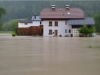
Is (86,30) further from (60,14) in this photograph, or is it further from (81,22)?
(60,14)

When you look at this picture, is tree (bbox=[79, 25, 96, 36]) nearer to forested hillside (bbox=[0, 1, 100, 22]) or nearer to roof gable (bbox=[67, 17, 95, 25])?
roof gable (bbox=[67, 17, 95, 25])

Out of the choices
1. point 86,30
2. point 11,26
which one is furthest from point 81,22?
point 11,26

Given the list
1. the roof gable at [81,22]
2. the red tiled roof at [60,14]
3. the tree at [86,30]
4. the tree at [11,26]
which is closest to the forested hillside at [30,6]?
the tree at [11,26]

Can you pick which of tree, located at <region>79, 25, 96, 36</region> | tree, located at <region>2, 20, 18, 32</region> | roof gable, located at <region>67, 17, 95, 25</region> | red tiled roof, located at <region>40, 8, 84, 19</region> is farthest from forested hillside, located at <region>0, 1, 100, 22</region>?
tree, located at <region>79, 25, 96, 36</region>

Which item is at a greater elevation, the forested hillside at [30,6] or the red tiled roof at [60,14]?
the forested hillside at [30,6]

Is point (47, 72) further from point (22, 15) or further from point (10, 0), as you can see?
point (10, 0)

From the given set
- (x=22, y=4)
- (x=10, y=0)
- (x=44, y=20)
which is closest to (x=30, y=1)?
(x=22, y=4)

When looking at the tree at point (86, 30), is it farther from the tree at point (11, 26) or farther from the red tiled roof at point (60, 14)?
the tree at point (11, 26)

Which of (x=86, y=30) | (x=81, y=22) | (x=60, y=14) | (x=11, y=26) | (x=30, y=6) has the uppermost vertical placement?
(x=30, y=6)

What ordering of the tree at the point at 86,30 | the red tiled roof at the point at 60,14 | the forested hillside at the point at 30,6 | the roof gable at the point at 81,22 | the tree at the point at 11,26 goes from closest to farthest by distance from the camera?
the tree at the point at 86,30, the roof gable at the point at 81,22, the red tiled roof at the point at 60,14, the tree at the point at 11,26, the forested hillside at the point at 30,6

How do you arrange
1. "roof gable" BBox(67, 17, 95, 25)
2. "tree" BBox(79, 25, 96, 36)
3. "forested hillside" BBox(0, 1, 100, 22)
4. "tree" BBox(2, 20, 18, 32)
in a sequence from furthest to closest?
"forested hillside" BBox(0, 1, 100, 22) → "tree" BBox(2, 20, 18, 32) → "roof gable" BBox(67, 17, 95, 25) → "tree" BBox(79, 25, 96, 36)

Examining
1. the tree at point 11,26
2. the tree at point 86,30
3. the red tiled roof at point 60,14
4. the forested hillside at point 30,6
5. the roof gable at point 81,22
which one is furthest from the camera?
the forested hillside at point 30,6

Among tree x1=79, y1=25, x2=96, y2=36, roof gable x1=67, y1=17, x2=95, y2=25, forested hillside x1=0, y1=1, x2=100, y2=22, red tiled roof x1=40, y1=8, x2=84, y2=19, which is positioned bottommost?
tree x1=79, y1=25, x2=96, y2=36

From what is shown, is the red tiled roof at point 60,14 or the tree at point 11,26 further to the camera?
the tree at point 11,26
